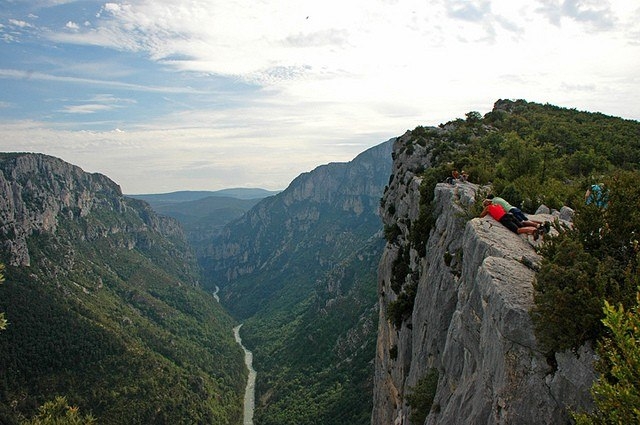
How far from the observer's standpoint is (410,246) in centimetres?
3600

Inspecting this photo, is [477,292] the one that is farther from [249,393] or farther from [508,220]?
[249,393]

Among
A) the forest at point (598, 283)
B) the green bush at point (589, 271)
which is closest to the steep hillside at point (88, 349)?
the forest at point (598, 283)

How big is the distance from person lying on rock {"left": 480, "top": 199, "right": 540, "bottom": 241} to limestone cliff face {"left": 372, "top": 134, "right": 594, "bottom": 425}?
1.07ft

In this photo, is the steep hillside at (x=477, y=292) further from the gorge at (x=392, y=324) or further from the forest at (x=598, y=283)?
the forest at (x=598, y=283)

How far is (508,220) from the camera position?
733 inches

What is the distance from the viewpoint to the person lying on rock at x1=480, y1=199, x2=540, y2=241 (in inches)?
698

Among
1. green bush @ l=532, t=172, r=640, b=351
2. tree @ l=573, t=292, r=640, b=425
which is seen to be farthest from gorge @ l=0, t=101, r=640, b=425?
tree @ l=573, t=292, r=640, b=425

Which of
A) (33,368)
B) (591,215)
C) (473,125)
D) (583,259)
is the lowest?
(33,368)

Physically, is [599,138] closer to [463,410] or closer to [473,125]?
[473,125]

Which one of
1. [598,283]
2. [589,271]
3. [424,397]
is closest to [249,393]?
[424,397]

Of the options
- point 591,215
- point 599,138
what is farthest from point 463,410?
point 599,138

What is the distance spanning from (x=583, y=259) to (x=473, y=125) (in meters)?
57.7

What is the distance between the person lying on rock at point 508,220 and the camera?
17.7 metres

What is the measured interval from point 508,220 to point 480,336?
20.9 feet
